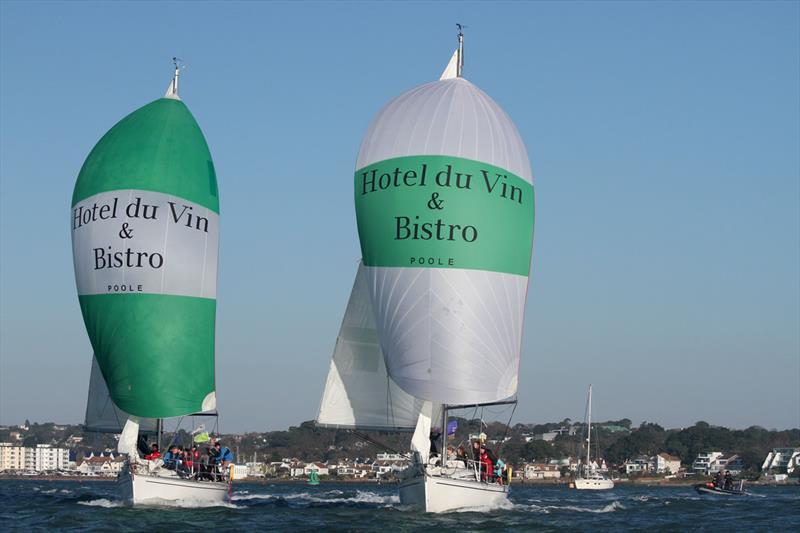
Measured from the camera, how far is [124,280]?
3222cm

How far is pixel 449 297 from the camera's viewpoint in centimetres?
2961

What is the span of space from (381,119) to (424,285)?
4.83 m

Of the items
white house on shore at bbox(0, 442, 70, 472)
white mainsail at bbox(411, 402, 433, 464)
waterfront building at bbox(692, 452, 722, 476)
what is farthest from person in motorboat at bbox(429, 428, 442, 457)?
white house on shore at bbox(0, 442, 70, 472)

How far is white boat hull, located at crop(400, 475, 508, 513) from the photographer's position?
28.3 m

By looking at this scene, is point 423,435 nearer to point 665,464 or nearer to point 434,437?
point 434,437

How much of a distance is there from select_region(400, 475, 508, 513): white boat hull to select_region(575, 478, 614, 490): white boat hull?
5666cm

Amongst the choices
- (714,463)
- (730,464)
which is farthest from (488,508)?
(730,464)

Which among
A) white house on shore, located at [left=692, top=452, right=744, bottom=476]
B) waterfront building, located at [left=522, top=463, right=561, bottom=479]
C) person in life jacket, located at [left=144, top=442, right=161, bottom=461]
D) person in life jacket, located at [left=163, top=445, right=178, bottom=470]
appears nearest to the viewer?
person in life jacket, located at [left=144, top=442, right=161, bottom=461]

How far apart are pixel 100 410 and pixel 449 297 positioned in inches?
456

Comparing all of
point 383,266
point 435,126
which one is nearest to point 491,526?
point 383,266

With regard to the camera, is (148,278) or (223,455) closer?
(148,278)

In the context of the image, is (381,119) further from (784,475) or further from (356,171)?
(784,475)

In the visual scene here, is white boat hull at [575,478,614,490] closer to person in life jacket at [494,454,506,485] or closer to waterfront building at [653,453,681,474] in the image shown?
waterfront building at [653,453,681,474]

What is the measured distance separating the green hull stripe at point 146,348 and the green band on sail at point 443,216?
18.0 ft
